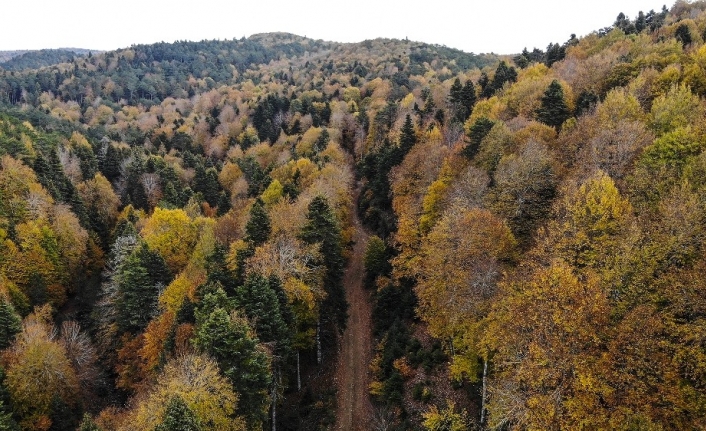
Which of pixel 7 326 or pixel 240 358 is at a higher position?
pixel 240 358

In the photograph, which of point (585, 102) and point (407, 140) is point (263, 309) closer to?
point (407, 140)

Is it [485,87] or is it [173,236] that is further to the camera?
[485,87]

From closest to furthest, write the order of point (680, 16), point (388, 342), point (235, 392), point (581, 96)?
point (235, 392), point (388, 342), point (581, 96), point (680, 16)

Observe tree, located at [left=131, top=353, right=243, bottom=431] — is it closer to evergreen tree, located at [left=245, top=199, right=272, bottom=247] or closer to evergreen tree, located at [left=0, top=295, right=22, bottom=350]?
evergreen tree, located at [left=245, top=199, right=272, bottom=247]

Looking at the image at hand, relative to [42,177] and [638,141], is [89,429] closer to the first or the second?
[638,141]

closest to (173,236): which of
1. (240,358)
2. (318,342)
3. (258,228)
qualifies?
(258,228)

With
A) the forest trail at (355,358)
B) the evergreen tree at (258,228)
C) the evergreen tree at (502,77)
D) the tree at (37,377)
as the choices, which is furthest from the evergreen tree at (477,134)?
Answer: the tree at (37,377)

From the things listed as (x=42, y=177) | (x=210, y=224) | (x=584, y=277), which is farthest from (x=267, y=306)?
(x=42, y=177)
